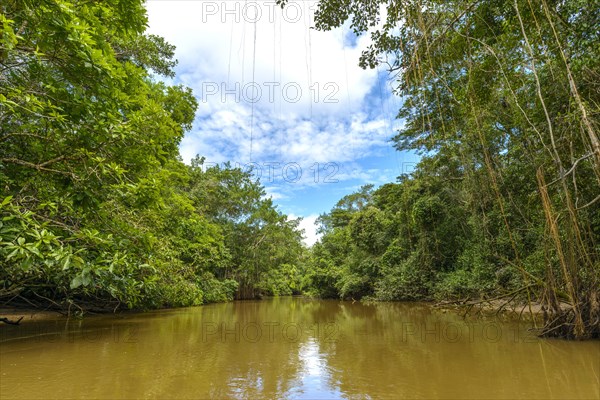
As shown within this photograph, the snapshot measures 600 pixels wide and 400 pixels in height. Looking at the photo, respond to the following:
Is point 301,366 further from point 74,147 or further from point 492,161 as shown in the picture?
point 492,161

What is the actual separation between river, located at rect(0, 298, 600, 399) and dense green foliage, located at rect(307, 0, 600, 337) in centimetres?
153

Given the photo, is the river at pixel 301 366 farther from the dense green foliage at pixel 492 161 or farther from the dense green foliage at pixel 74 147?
the dense green foliage at pixel 492 161

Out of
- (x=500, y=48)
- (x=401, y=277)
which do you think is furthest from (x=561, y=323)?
(x=401, y=277)

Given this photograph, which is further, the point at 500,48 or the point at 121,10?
the point at 500,48

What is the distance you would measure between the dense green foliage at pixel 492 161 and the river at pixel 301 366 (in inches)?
60.3

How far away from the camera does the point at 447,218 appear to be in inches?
556

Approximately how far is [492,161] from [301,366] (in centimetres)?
914

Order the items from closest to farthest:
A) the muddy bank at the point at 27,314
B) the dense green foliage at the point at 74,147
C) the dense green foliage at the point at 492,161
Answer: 1. the dense green foliage at the point at 74,147
2. the dense green foliage at the point at 492,161
3. the muddy bank at the point at 27,314

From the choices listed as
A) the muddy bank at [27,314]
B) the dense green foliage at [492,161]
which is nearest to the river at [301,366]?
the dense green foliage at [492,161]

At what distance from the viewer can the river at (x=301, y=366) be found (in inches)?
121

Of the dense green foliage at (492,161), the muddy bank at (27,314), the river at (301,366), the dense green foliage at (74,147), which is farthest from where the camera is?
the muddy bank at (27,314)

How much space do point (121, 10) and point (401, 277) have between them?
14225 millimetres

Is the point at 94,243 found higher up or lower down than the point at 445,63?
lower down

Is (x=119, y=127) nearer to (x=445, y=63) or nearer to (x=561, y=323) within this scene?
(x=445, y=63)
